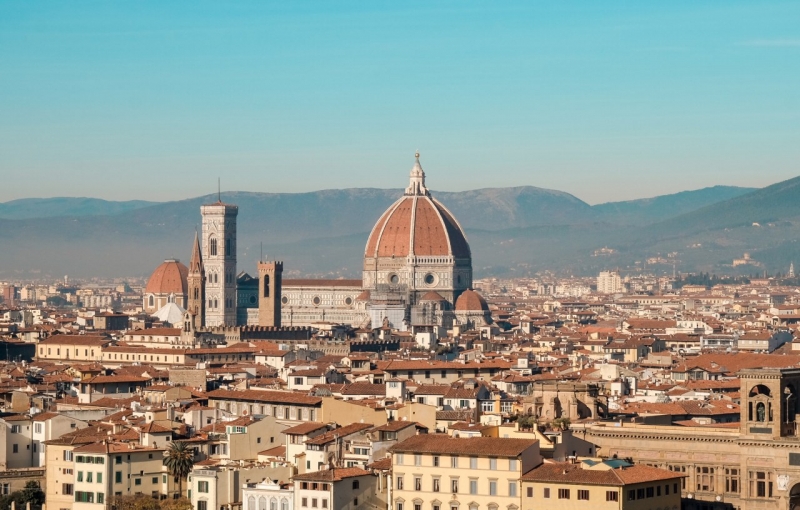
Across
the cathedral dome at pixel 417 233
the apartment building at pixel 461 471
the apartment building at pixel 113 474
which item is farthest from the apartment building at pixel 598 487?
the cathedral dome at pixel 417 233

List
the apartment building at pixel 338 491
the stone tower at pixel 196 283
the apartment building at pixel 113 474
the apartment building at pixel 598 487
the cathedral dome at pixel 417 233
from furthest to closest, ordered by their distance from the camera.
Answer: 1. the cathedral dome at pixel 417 233
2. the stone tower at pixel 196 283
3. the apartment building at pixel 113 474
4. the apartment building at pixel 338 491
5. the apartment building at pixel 598 487

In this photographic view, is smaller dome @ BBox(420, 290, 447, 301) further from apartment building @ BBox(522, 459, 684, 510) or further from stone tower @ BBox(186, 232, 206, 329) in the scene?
apartment building @ BBox(522, 459, 684, 510)

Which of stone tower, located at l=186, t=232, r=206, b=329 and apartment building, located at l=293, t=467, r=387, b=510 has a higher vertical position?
stone tower, located at l=186, t=232, r=206, b=329

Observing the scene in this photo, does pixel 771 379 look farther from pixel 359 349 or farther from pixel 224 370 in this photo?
pixel 359 349

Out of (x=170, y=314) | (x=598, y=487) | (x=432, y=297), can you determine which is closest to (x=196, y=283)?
(x=170, y=314)

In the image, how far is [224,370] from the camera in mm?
92375

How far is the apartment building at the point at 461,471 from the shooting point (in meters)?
48.2

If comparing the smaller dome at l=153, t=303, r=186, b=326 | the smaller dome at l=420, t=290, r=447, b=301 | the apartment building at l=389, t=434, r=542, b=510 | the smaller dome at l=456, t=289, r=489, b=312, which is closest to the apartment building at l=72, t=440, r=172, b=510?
the apartment building at l=389, t=434, r=542, b=510

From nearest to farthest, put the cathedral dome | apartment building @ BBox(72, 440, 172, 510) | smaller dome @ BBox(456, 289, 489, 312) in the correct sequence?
apartment building @ BBox(72, 440, 172, 510) → smaller dome @ BBox(456, 289, 489, 312) → the cathedral dome

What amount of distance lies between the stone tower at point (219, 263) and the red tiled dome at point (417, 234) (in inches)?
559

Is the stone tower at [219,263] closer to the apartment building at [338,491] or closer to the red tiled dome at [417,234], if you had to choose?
the red tiled dome at [417,234]

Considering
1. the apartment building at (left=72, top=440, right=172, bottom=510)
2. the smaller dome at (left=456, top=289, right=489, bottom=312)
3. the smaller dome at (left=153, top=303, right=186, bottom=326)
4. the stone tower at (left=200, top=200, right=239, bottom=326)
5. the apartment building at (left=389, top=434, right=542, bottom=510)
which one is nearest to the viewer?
the apartment building at (left=389, top=434, right=542, bottom=510)

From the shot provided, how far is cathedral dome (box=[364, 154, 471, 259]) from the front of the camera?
616 feet

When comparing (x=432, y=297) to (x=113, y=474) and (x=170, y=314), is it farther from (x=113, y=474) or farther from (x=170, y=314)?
(x=113, y=474)
